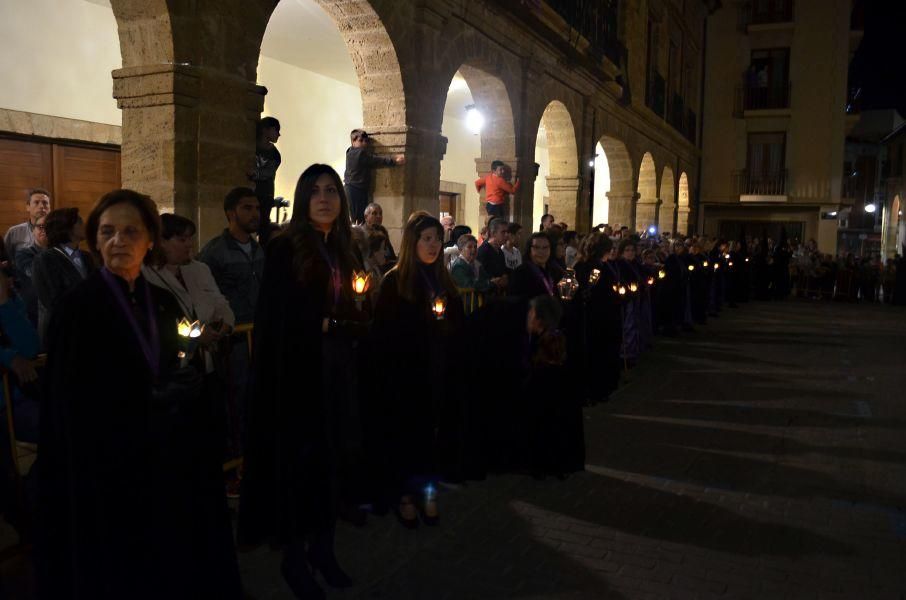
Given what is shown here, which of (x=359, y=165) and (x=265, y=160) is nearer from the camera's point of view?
(x=265, y=160)

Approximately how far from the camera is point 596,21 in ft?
48.5

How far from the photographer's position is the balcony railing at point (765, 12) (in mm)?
28078

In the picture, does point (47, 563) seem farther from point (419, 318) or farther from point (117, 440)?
point (419, 318)

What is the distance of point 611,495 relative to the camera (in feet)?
15.3

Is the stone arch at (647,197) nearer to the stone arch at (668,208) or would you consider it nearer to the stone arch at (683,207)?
the stone arch at (668,208)

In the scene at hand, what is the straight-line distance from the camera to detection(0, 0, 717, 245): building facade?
5.54 metres

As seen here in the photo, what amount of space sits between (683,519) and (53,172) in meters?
8.21

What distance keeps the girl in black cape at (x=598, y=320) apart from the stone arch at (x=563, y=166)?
642 cm

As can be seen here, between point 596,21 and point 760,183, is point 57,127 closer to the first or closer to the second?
point 596,21

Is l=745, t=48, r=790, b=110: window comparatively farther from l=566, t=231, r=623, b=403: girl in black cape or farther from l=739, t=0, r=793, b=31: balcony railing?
l=566, t=231, r=623, b=403: girl in black cape

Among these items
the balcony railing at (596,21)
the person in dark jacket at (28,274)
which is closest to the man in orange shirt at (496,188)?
the balcony railing at (596,21)

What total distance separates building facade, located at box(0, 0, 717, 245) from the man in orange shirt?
83 centimetres

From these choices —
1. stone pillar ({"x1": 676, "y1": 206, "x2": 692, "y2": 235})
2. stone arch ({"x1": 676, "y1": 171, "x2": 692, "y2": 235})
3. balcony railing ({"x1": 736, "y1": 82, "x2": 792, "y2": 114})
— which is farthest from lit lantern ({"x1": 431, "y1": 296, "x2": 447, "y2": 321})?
balcony railing ({"x1": 736, "y1": 82, "x2": 792, "y2": 114})

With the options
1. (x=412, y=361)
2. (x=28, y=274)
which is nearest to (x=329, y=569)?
(x=412, y=361)
